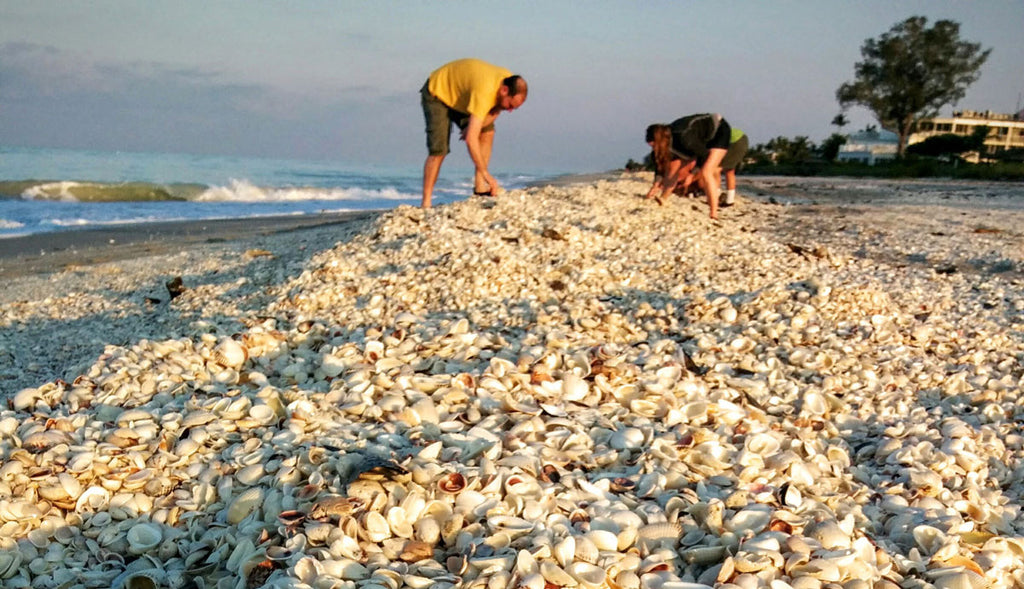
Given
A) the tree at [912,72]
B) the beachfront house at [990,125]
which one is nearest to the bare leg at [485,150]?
the tree at [912,72]

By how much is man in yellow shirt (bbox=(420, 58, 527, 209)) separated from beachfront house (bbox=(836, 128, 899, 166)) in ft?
162

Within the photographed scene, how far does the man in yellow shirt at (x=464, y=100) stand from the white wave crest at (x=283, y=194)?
12559mm

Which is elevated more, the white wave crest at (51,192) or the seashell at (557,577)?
the white wave crest at (51,192)

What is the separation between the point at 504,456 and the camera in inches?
81.8

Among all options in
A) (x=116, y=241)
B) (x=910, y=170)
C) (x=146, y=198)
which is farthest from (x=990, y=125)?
(x=116, y=241)

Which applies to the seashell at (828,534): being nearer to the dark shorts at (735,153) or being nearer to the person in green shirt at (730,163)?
the person in green shirt at (730,163)

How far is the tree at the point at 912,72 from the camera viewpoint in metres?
37.9

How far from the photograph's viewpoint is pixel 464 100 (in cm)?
723

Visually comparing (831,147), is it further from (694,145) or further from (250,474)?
(250,474)

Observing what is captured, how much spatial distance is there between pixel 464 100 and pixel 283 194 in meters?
14.6

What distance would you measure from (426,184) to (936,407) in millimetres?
5452

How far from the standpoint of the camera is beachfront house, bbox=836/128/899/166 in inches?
2104

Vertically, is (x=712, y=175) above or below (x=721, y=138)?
below

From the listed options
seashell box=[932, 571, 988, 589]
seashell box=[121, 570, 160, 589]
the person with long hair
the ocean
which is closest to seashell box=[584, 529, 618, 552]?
seashell box=[932, 571, 988, 589]
